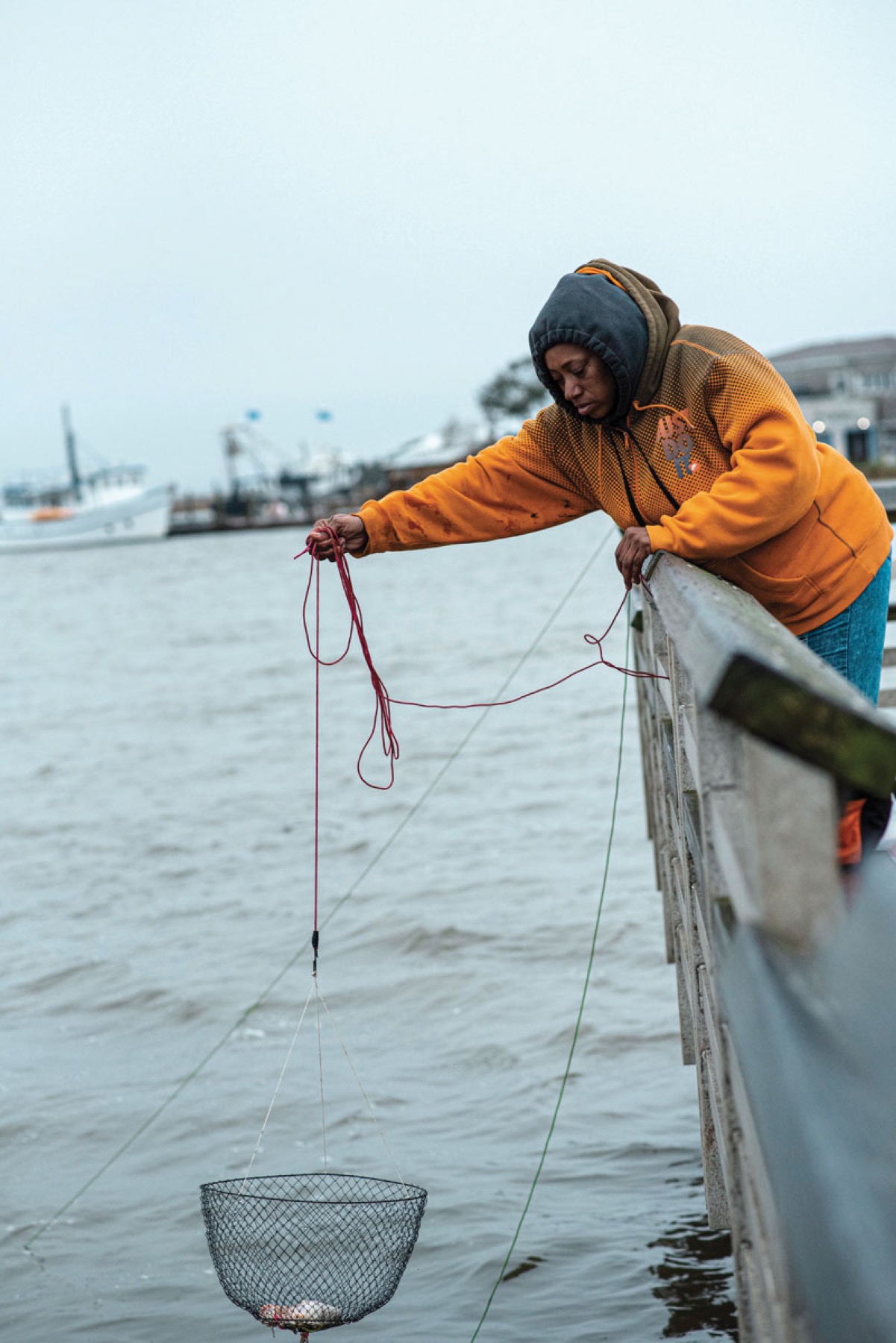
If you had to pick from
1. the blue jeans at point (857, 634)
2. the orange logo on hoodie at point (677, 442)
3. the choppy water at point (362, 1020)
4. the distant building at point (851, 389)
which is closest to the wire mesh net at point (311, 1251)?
the choppy water at point (362, 1020)

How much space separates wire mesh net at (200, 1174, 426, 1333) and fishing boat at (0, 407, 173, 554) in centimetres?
10726

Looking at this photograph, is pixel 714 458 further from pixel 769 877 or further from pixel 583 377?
pixel 769 877

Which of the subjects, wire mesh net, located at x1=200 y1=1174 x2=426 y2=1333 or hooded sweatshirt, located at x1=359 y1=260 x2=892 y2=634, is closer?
hooded sweatshirt, located at x1=359 y1=260 x2=892 y2=634

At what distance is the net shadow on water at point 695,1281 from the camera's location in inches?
190

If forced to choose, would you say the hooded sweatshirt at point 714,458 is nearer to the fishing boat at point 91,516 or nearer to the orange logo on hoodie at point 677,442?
the orange logo on hoodie at point 677,442

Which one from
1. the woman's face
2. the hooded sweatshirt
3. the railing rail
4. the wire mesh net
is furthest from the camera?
the wire mesh net

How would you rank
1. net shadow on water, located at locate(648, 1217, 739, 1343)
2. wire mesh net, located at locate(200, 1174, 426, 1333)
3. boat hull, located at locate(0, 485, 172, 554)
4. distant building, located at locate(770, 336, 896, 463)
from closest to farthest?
wire mesh net, located at locate(200, 1174, 426, 1333)
net shadow on water, located at locate(648, 1217, 739, 1343)
distant building, located at locate(770, 336, 896, 463)
boat hull, located at locate(0, 485, 172, 554)

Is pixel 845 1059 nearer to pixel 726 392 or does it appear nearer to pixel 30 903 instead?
pixel 726 392

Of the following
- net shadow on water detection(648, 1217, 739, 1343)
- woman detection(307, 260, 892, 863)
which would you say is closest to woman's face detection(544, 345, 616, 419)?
woman detection(307, 260, 892, 863)

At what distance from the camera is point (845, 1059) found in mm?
1617

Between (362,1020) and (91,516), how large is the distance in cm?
10486

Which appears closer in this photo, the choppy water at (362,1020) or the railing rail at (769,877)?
the railing rail at (769,877)

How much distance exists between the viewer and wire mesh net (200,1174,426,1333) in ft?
13.3

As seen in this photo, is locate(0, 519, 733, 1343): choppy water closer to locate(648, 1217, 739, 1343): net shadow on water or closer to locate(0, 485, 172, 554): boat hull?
locate(648, 1217, 739, 1343): net shadow on water
